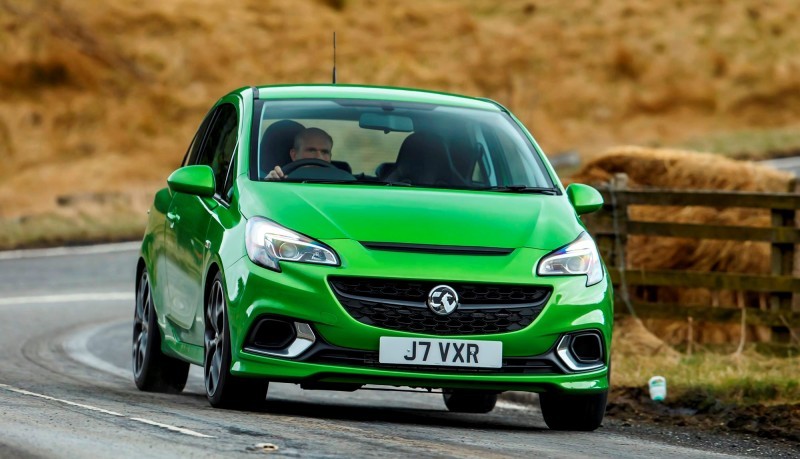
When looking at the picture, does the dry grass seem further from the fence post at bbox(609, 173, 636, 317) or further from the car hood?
the car hood

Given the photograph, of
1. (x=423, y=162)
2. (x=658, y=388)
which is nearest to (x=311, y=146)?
(x=423, y=162)

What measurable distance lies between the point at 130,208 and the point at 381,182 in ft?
72.2

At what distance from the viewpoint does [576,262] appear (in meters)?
8.80

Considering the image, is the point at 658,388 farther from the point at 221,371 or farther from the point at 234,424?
the point at 234,424

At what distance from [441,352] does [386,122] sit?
1.83 metres

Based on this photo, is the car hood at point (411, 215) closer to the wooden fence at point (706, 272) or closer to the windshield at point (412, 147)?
the windshield at point (412, 147)

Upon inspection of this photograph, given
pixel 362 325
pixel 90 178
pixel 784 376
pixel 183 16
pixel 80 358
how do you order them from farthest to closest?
pixel 183 16 < pixel 90 178 < pixel 80 358 < pixel 784 376 < pixel 362 325

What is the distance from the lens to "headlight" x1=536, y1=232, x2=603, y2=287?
8656mm

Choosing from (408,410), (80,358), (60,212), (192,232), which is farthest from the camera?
(60,212)

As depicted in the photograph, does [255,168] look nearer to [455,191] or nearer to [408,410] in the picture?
[455,191]

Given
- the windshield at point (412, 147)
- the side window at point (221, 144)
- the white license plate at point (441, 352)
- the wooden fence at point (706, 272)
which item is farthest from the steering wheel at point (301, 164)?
the wooden fence at point (706, 272)

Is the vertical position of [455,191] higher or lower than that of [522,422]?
higher

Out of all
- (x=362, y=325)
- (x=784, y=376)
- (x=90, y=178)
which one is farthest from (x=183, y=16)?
(x=362, y=325)

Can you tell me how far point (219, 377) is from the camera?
8906 mm
